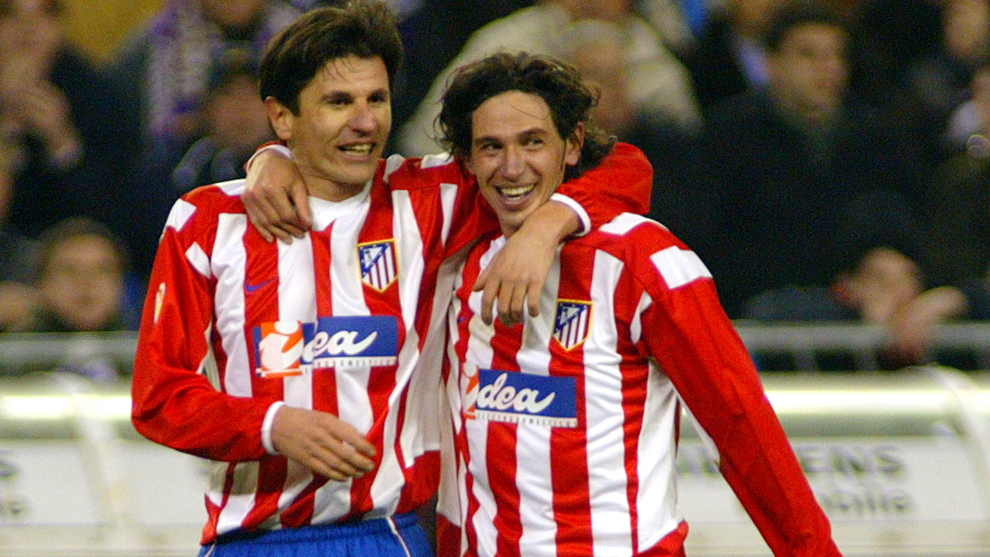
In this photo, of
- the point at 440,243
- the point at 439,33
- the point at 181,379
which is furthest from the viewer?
the point at 439,33

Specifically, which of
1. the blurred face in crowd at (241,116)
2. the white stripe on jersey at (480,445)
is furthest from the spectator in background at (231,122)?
the white stripe on jersey at (480,445)

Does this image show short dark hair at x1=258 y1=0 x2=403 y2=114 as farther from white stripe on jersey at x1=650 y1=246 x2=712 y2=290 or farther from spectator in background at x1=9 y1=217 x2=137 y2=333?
spectator in background at x1=9 y1=217 x2=137 y2=333

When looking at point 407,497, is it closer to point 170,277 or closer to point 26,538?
point 170,277

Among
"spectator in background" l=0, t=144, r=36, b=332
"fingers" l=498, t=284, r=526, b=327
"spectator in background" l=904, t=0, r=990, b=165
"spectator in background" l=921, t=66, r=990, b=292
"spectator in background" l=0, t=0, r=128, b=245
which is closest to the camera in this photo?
"fingers" l=498, t=284, r=526, b=327

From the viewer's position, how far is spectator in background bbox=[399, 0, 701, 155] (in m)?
5.46

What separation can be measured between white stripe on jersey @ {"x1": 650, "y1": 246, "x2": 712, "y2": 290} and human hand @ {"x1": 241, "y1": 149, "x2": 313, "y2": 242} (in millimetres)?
724

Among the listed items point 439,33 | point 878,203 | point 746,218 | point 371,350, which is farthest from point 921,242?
point 371,350

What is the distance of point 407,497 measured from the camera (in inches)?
113

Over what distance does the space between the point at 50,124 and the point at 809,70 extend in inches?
128

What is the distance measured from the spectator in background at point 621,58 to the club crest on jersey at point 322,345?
2714 millimetres

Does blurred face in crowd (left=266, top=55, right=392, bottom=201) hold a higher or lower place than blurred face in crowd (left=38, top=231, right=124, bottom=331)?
higher

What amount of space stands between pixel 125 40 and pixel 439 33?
192 cm

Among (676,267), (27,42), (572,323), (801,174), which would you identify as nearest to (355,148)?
(572,323)

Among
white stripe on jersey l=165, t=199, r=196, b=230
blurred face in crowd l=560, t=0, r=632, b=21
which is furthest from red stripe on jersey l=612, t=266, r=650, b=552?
blurred face in crowd l=560, t=0, r=632, b=21
